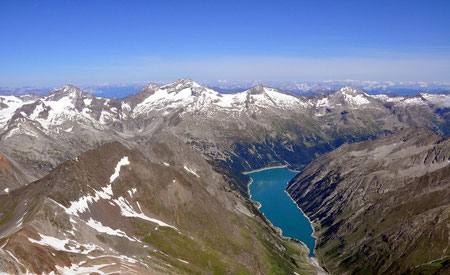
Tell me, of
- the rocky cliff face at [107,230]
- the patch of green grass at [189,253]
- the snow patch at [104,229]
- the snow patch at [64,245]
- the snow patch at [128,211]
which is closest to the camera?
the rocky cliff face at [107,230]

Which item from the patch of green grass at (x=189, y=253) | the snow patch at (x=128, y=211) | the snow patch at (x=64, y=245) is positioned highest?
the snow patch at (x=64, y=245)

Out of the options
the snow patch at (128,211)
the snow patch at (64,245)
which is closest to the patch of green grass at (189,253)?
the snow patch at (128,211)

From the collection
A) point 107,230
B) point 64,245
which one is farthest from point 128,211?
point 64,245

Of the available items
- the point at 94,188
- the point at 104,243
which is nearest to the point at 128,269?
the point at 104,243

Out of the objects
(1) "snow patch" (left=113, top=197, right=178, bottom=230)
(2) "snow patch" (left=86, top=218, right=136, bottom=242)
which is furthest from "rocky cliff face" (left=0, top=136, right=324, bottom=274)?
(1) "snow patch" (left=113, top=197, right=178, bottom=230)

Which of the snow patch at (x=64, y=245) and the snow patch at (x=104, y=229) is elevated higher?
the snow patch at (x=64, y=245)

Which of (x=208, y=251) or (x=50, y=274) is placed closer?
(x=50, y=274)

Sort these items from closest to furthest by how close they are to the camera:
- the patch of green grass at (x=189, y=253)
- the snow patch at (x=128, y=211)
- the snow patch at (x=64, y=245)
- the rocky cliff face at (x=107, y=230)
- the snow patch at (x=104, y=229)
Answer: the rocky cliff face at (x=107, y=230)
the snow patch at (x=64, y=245)
the snow patch at (x=104, y=229)
the patch of green grass at (x=189, y=253)
the snow patch at (x=128, y=211)

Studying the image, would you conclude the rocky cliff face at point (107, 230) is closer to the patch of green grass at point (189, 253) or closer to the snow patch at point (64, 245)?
the snow patch at point (64, 245)

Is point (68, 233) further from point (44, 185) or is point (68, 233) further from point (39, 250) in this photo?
point (44, 185)

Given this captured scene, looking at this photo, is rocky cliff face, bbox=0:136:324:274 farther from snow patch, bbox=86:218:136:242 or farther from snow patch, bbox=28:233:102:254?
snow patch, bbox=86:218:136:242

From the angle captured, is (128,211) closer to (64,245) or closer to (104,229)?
(104,229)
